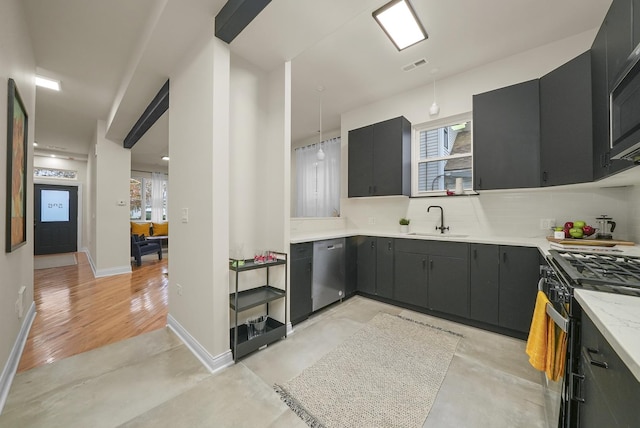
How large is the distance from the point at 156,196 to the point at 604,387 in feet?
30.6

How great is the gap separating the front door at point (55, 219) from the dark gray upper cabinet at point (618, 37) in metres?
10.9

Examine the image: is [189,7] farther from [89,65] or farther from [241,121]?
[89,65]

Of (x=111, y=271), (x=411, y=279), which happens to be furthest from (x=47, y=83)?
(x=411, y=279)

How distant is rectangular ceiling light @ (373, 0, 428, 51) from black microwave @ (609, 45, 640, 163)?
1.51 m

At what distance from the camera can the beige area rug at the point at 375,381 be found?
4.72ft

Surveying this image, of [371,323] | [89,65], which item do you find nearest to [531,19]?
[371,323]

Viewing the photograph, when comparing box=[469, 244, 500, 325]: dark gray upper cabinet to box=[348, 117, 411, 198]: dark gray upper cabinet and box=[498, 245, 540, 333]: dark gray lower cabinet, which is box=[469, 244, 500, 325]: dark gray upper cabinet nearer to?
box=[498, 245, 540, 333]: dark gray lower cabinet

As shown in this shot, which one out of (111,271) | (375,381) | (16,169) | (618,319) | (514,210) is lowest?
(375,381)

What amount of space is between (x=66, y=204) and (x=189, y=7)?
8.71m

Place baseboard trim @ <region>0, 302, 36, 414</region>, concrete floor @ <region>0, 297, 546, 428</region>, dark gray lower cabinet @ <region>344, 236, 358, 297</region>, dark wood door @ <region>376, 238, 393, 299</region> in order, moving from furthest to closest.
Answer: dark gray lower cabinet @ <region>344, 236, 358, 297</region>, dark wood door @ <region>376, 238, 393, 299</region>, baseboard trim @ <region>0, 302, 36, 414</region>, concrete floor @ <region>0, 297, 546, 428</region>

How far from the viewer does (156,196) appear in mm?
7734

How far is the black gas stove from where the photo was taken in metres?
0.93

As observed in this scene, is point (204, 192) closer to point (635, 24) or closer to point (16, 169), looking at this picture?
point (16, 169)

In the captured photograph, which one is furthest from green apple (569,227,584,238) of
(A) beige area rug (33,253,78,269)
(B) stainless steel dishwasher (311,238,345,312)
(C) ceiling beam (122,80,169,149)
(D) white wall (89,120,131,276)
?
(A) beige area rug (33,253,78,269)
